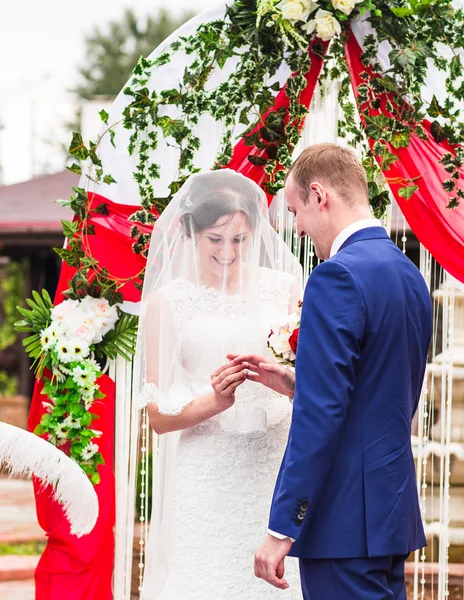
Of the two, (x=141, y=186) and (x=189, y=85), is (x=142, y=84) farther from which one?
(x=141, y=186)

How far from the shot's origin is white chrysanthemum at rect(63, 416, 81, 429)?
3836 mm

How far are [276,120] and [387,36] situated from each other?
57 centimetres

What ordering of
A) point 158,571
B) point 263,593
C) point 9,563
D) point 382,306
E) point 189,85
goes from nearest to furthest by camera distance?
1. point 382,306
2. point 263,593
3. point 158,571
4. point 189,85
5. point 9,563

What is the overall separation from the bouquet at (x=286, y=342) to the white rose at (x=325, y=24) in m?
1.35

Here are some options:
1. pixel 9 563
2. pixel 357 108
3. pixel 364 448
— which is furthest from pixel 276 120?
pixel 9 563

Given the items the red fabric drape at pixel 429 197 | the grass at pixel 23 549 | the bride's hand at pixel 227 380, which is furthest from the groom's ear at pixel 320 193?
the grass at pixel 23 549

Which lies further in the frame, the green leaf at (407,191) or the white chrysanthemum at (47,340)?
the white chrysanthemum at (47,340)

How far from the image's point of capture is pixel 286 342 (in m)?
2.77

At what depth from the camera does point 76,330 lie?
388 cm

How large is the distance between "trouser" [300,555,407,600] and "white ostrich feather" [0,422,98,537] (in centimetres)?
120

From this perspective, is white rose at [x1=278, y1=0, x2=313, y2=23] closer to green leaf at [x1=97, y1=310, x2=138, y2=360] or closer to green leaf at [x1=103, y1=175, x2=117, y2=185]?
green leaf at [x1=103, y1=175, x2=117, y2=185]

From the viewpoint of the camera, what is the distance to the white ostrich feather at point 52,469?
301 cm

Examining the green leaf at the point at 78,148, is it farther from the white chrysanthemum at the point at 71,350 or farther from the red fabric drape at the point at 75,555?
the red fabric drape at the point at 75,555

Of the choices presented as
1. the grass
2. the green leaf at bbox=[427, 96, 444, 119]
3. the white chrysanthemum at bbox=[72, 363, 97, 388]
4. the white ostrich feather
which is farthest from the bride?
the grass
